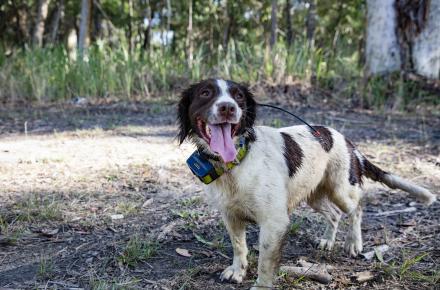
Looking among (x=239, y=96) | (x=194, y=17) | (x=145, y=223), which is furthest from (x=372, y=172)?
(x=194, y=17)

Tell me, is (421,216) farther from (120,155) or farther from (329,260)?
(120,155)

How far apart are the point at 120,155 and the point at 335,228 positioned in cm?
279

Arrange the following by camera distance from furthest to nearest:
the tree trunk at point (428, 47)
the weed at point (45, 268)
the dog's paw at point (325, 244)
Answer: the tree trunk at point (428, 47), the dog's paw at point (325, 244), the weed at point (45, 268)

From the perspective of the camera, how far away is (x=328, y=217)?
11.5ft

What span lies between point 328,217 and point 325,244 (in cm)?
23

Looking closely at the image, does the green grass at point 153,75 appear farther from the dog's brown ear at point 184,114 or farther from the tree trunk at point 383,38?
the dog's brown ear at point 184,114

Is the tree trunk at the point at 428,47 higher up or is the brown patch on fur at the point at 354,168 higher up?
the tree trunk at the point at 428,47

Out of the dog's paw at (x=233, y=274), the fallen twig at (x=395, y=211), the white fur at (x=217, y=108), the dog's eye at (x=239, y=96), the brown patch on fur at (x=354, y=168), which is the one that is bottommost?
the dog's paw at (x=233, y=274)

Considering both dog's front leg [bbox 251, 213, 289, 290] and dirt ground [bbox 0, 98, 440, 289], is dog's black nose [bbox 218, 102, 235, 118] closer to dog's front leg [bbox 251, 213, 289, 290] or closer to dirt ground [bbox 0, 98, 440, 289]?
dog's front leg [bbox 251, 213, 289, 290]

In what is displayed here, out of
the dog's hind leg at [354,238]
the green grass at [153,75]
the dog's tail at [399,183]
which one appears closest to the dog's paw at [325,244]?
the dog's hind leg at [354,238]

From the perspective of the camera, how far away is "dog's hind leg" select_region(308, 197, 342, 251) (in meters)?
3.40

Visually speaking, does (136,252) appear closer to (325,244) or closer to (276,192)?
(276,192)

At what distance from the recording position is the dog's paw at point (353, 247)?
3.28 metres

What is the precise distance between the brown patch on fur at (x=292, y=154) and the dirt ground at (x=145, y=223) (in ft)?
2.08
